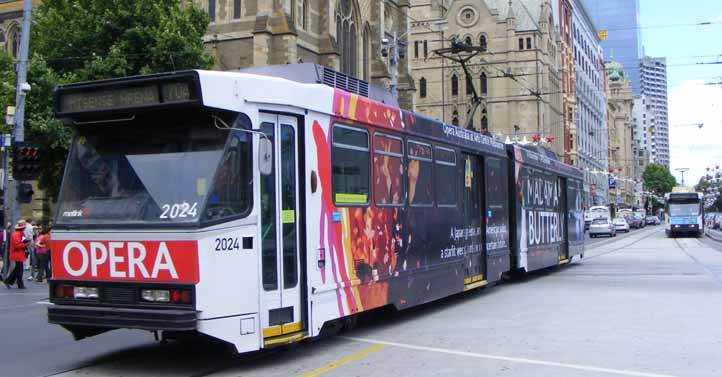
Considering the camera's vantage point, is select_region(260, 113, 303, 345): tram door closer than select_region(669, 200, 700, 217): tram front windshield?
Yes

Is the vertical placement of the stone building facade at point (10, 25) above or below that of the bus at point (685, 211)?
above

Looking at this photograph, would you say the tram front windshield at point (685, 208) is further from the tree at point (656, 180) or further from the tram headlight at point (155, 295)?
the tree at point (656, 180)

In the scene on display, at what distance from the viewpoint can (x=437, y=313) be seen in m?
12.4

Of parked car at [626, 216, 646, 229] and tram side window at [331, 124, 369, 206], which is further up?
tram side window at [331, 124, 369, 206]

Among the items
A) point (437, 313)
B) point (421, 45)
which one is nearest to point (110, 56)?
point (437, 313)

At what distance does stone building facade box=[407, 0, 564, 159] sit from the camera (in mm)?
71438

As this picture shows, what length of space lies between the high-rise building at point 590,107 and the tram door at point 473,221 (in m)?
75.6

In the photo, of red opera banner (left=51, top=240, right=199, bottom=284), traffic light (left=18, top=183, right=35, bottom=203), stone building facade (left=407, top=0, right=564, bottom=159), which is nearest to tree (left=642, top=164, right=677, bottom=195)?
stone building facade (left=407, top=0, right=564, bottom=159)

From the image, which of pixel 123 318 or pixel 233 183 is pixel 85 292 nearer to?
pixel 123 318

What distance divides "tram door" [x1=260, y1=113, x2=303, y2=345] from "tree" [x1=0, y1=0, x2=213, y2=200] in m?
19.8

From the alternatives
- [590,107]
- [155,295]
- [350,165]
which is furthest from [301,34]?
[590,107]

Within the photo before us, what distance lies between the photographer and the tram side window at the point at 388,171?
10.1 m

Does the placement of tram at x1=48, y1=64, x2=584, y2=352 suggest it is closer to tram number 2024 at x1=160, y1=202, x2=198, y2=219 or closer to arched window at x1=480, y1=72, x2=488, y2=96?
tram number 2024 at x1=160, y1=202, x2=198, y2=219

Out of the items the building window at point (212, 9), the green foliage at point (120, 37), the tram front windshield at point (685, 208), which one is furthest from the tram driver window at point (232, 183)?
the tram front windshield at point (685, 208)
